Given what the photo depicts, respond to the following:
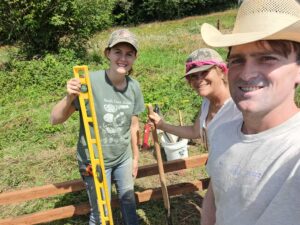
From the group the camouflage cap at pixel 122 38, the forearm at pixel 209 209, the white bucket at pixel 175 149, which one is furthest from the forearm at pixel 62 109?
the white bucket at pixel 175 149

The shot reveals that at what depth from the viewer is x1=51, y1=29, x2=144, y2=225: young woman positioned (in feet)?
10.4

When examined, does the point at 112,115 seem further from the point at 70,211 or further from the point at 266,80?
the point at 266,80

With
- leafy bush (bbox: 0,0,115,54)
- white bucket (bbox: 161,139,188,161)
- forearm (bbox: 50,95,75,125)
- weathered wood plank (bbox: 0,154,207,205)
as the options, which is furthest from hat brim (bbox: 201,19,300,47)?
leafy bush (bbox: 0,0,115,54)

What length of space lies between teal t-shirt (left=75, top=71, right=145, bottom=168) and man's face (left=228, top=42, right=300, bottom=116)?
191 cm

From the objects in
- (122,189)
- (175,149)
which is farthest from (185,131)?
(175,149)

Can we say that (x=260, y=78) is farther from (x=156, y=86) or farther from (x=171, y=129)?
(x=156, y=86)

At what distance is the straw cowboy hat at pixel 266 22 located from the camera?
1381mm

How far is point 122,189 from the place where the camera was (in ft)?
11.9

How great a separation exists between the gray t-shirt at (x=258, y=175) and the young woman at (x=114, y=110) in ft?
5.46

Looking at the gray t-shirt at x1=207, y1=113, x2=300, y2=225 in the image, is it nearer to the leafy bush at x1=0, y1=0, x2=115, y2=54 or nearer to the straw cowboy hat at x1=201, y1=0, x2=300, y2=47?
the straw cowboy hat at x1=201, y1=0, x2=300, y2=47

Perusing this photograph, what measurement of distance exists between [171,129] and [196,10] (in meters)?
34.4

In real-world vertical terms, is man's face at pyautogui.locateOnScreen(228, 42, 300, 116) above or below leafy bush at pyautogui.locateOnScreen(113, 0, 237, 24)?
below

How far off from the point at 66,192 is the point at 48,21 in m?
9.53

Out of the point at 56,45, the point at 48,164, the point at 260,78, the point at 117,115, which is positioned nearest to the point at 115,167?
the point at 117,115
